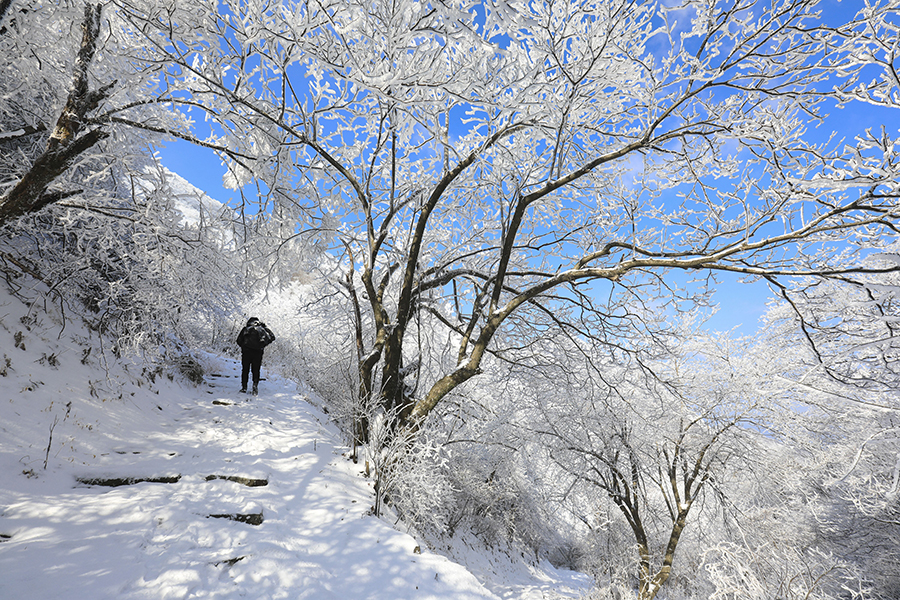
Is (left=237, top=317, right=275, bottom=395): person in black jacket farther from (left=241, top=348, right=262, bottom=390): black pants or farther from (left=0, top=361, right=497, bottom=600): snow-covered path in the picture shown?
A: (left=0, top=361, right=497, bottom=600): snow-covered path

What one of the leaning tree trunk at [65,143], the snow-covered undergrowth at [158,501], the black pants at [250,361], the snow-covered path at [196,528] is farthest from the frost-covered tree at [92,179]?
the snow-covered path at [196,528]

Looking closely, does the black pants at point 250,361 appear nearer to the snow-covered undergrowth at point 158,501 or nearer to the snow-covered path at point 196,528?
the snow-covered undergrowth at point 158,501

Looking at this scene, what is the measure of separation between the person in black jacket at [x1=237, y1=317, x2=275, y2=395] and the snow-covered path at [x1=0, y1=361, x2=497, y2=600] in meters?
2.54

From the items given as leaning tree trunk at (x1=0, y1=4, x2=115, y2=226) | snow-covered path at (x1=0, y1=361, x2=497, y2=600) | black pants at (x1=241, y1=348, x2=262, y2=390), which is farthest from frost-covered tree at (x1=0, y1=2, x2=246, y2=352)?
snow-covered path at (x1=0, y1=361, x2=497, y2=600)

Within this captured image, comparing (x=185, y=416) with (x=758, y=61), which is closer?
(x=758, y=61)

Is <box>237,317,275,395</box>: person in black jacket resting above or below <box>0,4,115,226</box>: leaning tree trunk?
below

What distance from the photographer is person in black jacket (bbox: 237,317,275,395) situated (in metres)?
7.59

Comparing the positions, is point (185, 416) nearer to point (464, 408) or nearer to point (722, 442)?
point (464, 408)

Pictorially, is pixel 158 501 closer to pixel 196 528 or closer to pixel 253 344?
pixel 196 528

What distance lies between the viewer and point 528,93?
3.52 meters

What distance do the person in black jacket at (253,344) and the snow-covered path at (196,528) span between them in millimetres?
2543

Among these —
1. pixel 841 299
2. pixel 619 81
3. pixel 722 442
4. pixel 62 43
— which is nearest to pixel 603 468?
pixel 722 442

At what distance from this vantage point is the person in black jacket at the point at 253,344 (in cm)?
759

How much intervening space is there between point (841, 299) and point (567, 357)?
3551mm
